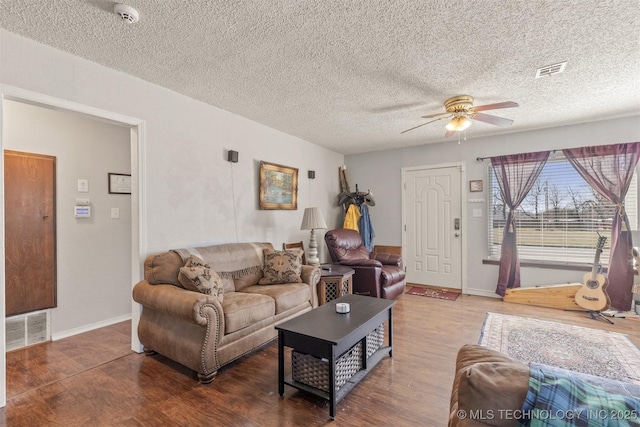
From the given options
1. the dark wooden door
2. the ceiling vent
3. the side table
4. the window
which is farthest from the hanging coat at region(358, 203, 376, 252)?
the dark wooden door

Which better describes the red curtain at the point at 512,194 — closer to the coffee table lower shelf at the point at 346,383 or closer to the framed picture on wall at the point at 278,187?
the coffee table lower shelf at the point at 346,383

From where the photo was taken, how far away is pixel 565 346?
9.16ft

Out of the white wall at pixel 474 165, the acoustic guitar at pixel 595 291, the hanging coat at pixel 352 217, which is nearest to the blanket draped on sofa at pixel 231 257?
the hanging coat at pixel 352 217

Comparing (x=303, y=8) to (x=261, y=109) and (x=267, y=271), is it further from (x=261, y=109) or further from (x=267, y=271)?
(x=267, y=271)

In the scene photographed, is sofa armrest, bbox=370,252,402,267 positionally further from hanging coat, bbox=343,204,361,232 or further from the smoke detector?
the smoke detector

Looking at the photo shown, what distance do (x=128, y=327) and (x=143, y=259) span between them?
124cm

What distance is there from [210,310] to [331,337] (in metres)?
0.91

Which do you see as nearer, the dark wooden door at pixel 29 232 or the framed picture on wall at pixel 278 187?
the dark wooden door at pixel 29 232

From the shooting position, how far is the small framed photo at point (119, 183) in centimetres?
352

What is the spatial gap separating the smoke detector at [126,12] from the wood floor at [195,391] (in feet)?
7.86

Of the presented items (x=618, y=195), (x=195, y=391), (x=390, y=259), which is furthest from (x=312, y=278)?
(x=618, y=195)

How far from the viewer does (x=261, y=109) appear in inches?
136

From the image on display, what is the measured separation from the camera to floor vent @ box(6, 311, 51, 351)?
2.74 meters

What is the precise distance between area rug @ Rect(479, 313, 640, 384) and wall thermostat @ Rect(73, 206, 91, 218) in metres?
4.28
